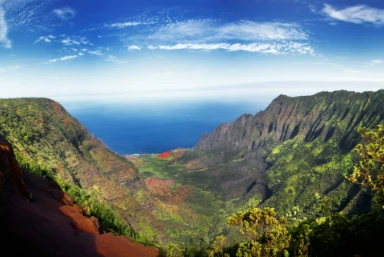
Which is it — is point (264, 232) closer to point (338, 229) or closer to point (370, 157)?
point (370, 157)

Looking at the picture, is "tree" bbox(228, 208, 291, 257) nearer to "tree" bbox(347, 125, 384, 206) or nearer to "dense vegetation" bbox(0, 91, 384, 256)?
"dense vegetation" bbox(0, 91, 384, 256)

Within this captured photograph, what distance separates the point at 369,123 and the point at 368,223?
18891 centimetres

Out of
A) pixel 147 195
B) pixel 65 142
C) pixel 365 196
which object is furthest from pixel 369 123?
pixel 65 142

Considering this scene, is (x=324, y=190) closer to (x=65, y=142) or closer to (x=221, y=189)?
(x=221, y=189)

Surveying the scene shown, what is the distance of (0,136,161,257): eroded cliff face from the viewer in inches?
736

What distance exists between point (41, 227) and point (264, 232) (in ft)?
63.0

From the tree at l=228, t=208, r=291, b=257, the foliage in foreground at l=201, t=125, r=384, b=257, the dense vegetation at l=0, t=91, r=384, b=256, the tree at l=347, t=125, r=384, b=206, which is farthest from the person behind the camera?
the dense vegetation at l=0, t=91, r=384, b=256

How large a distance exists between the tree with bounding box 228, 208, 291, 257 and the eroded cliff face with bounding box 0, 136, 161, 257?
11.7 metres

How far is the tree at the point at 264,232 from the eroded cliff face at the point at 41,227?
38.5 ft

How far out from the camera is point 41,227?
73.0 feet

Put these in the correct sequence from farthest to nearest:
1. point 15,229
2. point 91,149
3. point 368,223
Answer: point 91,149 → point 368,223 → point 15,229

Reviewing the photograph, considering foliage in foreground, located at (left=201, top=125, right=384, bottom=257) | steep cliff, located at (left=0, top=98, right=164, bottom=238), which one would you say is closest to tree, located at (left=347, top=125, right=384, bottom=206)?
foliage in foreground, located at (left=201, top=125, right=384, bottom=257)

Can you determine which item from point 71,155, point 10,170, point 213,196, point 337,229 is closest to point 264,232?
point 337,229

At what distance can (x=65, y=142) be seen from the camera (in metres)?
95.9
